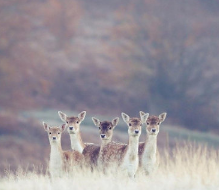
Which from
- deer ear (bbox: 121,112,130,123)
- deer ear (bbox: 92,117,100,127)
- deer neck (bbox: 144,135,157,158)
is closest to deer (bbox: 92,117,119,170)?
deer ear (bbox: 92,117,100,127)

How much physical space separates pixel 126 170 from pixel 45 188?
2328mm

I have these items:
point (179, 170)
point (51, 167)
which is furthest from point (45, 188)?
point (179, 170)

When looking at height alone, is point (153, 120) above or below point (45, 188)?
above

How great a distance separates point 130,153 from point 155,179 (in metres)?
1.04

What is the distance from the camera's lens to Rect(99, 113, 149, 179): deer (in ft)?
72.0

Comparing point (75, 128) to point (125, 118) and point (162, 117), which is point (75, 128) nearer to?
point (125, 118)

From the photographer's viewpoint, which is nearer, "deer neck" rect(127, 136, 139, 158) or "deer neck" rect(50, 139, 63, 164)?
"deer neck" rect(127, 136, 139, 158)

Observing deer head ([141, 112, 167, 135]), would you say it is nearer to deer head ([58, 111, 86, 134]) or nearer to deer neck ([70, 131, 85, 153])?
deer head ([58, 111, 86, 134])

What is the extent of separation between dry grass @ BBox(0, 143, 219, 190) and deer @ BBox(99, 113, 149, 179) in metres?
0.29

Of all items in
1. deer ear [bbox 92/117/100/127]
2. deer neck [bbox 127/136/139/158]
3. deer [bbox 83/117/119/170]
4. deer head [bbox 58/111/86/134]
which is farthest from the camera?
deer head [bbox 58/111/86/134]

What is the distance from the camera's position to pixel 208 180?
22484mm

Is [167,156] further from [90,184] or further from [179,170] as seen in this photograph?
[90,184]

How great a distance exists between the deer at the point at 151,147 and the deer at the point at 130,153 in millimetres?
233

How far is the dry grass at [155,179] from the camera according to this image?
22.0 m
